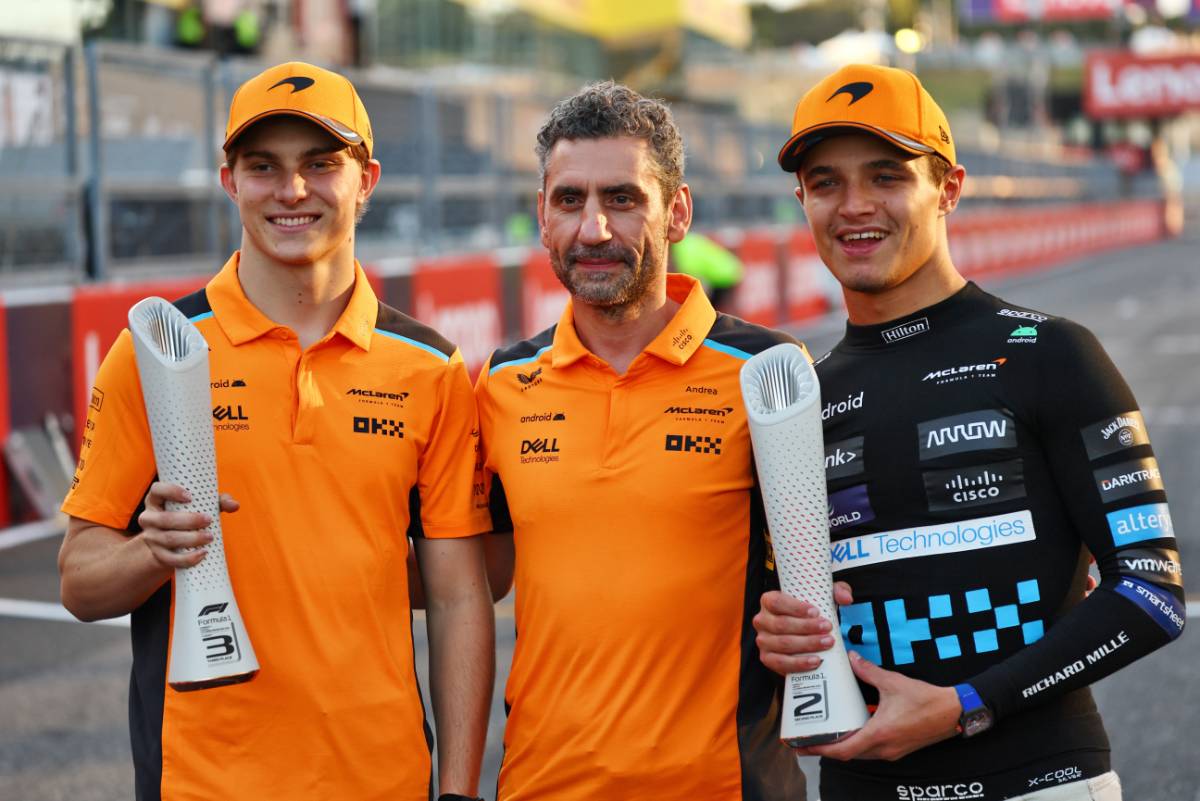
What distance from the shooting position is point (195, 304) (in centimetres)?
323

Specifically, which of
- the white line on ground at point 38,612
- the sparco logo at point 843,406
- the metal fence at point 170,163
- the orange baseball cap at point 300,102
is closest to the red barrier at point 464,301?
the metal fence at point 170,163

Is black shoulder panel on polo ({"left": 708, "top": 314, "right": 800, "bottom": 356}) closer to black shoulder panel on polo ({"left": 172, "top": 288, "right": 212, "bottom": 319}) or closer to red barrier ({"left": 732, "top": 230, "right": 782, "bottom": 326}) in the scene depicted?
black shoulder panel on polo ({"left": 172, "top": 288, "right": 212, "bottom": 319})

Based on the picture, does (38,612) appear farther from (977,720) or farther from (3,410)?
(977,720)

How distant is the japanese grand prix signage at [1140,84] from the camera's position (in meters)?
63.8

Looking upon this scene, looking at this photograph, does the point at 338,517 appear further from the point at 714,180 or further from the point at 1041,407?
the point at 714,180

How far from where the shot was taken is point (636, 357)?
3.29 metres

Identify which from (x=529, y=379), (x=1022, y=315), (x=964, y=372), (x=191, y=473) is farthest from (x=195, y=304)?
(x=1022, y=315)

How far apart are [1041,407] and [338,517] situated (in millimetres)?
1324

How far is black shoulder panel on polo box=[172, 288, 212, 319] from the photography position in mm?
3209

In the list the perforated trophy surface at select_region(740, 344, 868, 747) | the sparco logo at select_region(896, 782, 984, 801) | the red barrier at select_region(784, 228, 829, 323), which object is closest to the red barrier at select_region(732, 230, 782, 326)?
the red barrier at select_region(784, 228, 829, 323)

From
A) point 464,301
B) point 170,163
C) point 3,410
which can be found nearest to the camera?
point 3,410

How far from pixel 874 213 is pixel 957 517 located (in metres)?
0.60

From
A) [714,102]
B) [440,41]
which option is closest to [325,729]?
[440,41]

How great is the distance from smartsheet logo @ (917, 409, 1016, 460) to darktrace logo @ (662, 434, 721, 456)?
1.36 ft
